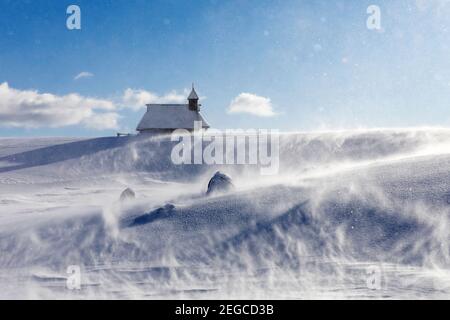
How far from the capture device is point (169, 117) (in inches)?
1806

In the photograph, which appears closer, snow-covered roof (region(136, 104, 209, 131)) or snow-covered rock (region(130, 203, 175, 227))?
snow-covered rock (region(130, 203, 175, 227))

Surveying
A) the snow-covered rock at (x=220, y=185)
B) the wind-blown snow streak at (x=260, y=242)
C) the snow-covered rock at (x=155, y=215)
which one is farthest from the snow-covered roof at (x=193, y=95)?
the snow-covered rock at (x=155, y=215)

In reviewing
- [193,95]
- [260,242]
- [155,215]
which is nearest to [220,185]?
[155,215]

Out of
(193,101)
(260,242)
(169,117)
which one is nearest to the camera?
(260,242)

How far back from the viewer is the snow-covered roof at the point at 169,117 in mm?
45094

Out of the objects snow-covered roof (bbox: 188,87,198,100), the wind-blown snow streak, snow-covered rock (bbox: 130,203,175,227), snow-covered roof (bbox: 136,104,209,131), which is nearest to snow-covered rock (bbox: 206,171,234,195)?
the wind-blown snow streak

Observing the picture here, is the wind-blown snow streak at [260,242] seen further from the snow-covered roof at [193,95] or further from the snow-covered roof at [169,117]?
the snow-covered roof at [193,95]

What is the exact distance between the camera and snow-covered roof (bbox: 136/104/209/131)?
45094 millimetres

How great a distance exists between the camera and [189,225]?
1210 cm

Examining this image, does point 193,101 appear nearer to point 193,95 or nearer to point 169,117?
point 193,95

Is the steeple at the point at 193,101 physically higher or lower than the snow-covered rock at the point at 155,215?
higher

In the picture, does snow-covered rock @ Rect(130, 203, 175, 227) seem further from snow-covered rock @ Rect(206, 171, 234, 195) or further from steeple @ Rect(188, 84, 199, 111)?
steeple @ Rect(188, 84, 199, 111)

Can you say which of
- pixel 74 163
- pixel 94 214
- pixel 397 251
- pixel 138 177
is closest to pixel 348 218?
pixel 397 251
